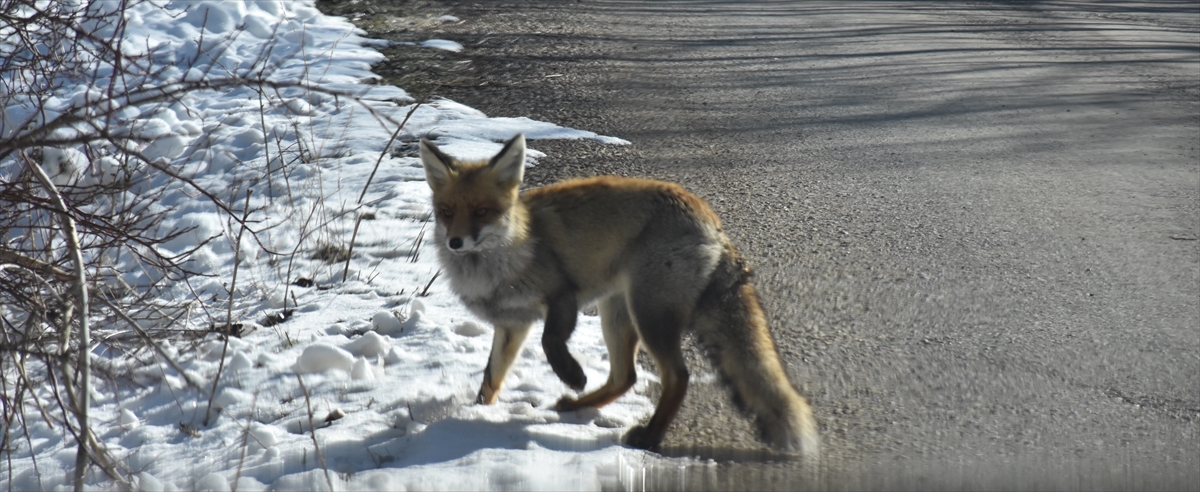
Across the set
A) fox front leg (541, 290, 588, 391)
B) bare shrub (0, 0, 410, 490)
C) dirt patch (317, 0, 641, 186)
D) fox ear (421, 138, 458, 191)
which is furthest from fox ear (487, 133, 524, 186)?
dirt patch (317, 0, 641, 186)

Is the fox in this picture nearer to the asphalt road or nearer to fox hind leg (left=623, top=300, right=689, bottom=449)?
fox hind leg (left=623, top=300, right=689, bottom=449)

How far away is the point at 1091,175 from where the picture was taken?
765 cm

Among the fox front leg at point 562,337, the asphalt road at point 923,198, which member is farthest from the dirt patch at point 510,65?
the fox front leg at point 562,337

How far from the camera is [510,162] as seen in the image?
4469 millimetres

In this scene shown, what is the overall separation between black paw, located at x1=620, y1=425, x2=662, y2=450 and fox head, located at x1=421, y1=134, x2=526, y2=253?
103cm

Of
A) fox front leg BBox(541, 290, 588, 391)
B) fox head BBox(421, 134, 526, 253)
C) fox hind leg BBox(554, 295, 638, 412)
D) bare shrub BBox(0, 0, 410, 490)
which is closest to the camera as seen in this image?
bare shrub BBox(0, 0, 410, 490)

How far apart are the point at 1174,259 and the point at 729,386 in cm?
375

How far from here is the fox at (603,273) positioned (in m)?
4.07

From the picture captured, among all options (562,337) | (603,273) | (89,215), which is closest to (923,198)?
(603,273)

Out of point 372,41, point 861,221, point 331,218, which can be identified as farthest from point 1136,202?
point 372,41

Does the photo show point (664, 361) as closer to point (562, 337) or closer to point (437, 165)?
point (562, 337)

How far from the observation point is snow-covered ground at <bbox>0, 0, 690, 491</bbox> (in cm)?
383

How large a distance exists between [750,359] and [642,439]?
1.91 feet

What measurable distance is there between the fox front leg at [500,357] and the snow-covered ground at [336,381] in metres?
0.09
